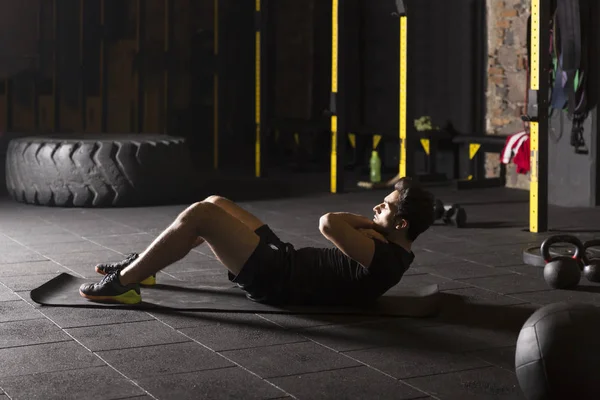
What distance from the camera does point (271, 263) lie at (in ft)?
13.0

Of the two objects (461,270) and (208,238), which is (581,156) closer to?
(461,270)

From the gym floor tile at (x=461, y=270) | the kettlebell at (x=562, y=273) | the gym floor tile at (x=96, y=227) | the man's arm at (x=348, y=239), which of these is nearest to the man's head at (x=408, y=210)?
the man's arm at (x=348, y=239)

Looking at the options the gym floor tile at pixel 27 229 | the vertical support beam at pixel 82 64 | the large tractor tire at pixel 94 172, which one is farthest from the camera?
the vertical support beam at pixel 82 64

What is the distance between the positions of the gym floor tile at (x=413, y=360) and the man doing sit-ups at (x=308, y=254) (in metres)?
0.44

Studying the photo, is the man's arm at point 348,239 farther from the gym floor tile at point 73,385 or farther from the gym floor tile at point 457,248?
the gym floor tile at point 457,248

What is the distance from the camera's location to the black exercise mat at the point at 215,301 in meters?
4.07

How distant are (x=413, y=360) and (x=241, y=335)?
2.25 ft

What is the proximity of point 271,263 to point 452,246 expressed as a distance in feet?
6.90

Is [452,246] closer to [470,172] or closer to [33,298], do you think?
[33,298]

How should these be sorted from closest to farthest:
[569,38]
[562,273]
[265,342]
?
[265,342] → [562,273] → [569,38]

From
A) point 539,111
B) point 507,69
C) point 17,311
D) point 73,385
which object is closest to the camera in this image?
point 73,385

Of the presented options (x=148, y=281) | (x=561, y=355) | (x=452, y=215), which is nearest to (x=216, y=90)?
(x=452, y=215)

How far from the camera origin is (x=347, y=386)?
3090 millimetres

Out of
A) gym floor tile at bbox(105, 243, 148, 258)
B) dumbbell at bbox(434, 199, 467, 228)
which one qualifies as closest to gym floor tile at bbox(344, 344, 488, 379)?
gym floor tile at bbox(105, 243, 148, 258)
